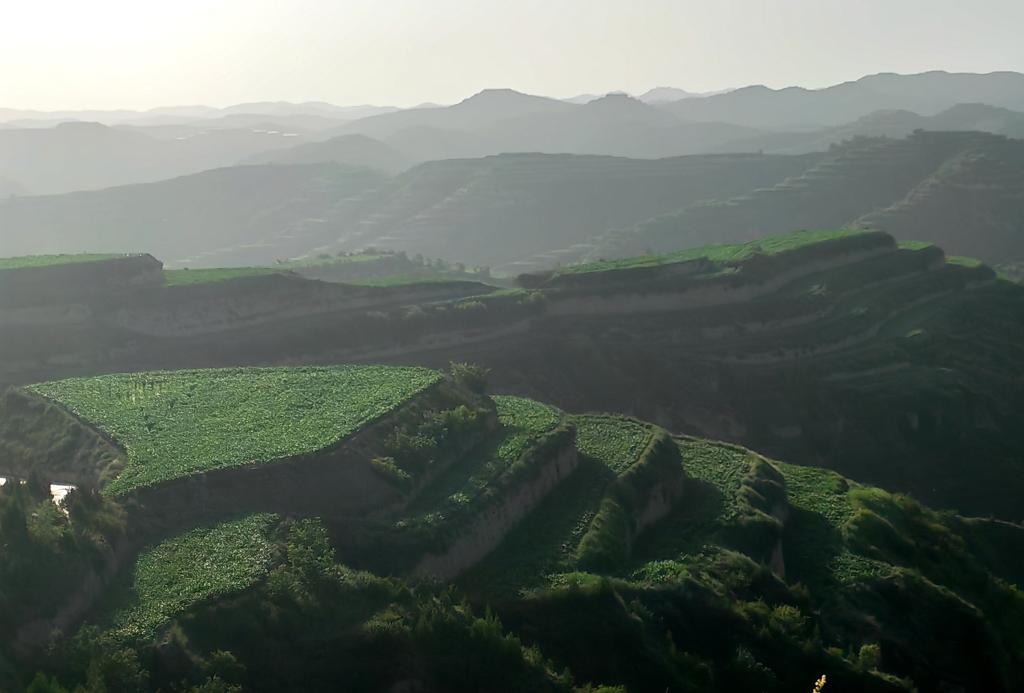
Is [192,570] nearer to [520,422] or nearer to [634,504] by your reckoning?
[634,504]

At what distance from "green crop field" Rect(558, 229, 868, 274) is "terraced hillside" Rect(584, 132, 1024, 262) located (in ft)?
119

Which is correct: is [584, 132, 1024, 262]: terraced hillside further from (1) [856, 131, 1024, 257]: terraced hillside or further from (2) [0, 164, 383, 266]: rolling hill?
(2) [0, 164, 383, 266]: rolling hill

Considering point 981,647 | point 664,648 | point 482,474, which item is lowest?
point 981,647

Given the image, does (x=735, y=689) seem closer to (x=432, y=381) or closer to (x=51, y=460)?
(x=432, y=381)

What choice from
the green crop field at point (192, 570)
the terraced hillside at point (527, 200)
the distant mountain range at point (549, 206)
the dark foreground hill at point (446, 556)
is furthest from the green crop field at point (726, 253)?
the terraced hillside at point (527, 200)

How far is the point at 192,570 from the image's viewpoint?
19906mm

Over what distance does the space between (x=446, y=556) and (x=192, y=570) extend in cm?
581

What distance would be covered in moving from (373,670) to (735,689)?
7.51m

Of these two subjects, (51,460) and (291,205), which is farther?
(291,205)

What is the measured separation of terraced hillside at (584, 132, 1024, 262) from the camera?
99.2 meters

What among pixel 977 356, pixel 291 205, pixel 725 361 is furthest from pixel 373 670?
pixel 291 205

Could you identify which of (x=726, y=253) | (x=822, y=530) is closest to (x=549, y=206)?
(x=726, y=253)

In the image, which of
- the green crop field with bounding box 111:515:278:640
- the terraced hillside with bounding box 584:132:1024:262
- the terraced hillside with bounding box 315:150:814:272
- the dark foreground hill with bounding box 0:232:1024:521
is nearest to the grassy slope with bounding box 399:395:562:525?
the green crop field with bounding box 111:515:278:640

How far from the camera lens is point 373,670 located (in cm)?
1827
